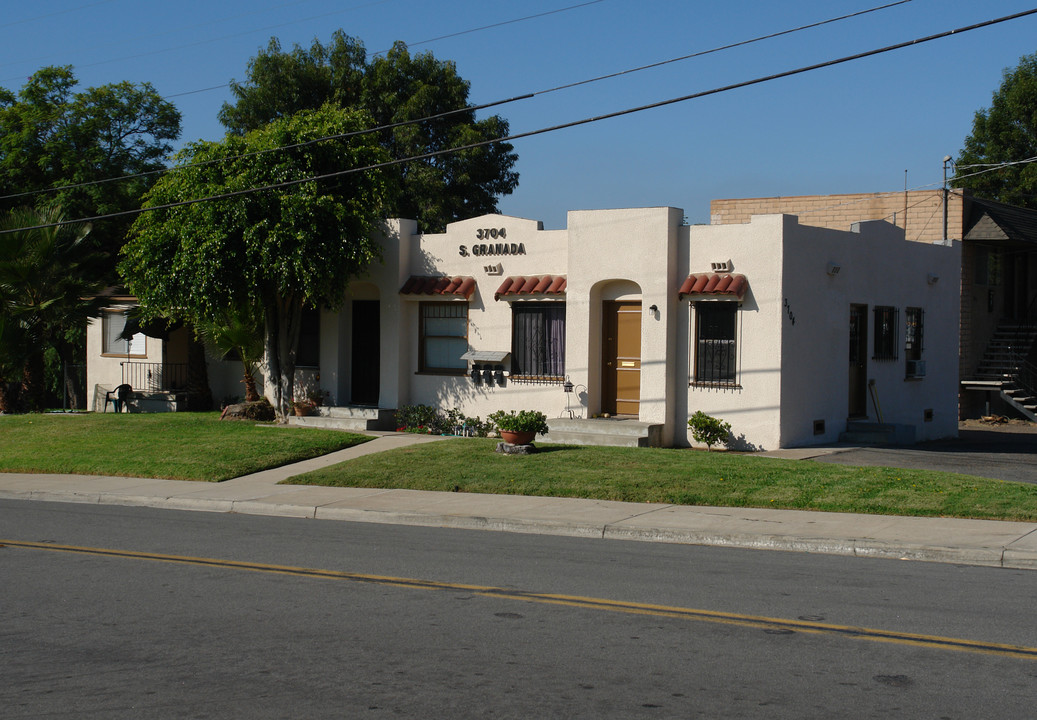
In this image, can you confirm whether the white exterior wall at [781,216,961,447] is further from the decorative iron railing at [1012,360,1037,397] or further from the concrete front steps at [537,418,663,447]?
the decorative iron railing at [1012,360,1037,397]

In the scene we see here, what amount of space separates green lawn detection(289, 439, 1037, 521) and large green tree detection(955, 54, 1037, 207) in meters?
30.7

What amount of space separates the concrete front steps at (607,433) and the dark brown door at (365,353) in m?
5.53

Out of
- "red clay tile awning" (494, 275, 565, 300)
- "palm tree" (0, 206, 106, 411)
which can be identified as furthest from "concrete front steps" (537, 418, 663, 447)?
"palm tree" (0, 206, 106, 411)

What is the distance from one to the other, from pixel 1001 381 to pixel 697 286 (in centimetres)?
1503

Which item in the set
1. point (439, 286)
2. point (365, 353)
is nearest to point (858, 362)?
point (439, 286)

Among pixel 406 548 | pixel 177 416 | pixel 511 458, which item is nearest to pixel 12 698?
pixel 406 548

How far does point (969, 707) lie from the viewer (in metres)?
5.68

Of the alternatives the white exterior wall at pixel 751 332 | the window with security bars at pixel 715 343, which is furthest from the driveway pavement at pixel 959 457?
the window with security bars at pixel 715 343

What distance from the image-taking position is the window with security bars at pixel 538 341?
2061cm

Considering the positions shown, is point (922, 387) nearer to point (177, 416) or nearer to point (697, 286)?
point (697, 286)

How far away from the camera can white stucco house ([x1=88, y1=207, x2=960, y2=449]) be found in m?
18.5

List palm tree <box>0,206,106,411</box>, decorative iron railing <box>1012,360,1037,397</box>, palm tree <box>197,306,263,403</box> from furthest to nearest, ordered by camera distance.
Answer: decorative iron railing <box>1012,360,1037,397</box>, palm tree <box>0,206,106,411</box>, palm tree <box>197,306,263,403</box>

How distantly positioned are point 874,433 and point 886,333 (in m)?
2.87

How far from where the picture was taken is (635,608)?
26.7ft
